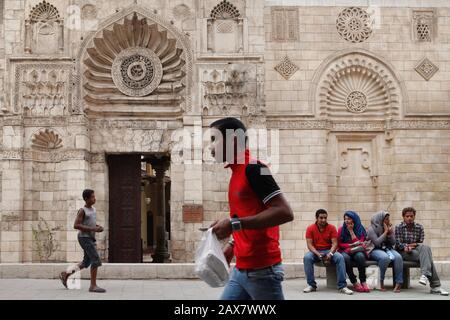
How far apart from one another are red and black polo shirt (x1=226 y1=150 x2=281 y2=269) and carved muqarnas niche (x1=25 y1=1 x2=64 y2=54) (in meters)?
13.3

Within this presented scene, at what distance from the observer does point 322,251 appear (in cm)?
1066

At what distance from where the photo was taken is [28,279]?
40.5ft

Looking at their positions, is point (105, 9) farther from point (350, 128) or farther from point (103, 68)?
point (350, 128)

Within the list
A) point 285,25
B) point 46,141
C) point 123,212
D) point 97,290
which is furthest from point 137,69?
point 97,290

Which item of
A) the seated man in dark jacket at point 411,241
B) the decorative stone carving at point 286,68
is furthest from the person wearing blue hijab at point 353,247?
the decorative stone carving at point 286,68

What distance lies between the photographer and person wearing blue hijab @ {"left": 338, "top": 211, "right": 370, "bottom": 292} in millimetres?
10484

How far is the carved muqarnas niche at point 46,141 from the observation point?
1661 centimetres

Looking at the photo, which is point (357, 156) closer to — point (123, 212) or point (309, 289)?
point (123, 212)

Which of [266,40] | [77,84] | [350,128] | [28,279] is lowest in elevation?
[28,279]

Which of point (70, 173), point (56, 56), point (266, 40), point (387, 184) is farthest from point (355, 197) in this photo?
point (56, 56)

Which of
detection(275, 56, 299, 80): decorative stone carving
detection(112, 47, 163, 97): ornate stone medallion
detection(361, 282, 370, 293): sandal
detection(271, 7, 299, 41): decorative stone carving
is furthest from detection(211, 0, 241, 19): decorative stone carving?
detection(361, 282, 370, 293): sandal

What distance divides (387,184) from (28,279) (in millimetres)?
9659

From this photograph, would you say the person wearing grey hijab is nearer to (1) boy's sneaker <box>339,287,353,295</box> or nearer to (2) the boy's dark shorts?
(1) boy's sneaker <box>339,287,353,295</box>

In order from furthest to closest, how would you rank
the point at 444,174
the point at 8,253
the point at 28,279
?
1. the point at 444,174
2. the point at 8,253
3. the point at 28,279
